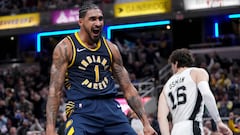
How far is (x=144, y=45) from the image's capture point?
24.9 m

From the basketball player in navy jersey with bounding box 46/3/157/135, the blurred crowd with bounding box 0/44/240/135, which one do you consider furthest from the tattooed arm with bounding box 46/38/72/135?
the blurred crowd with bounding box 0/44/240/135

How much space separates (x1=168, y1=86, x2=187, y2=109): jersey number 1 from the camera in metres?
6.14

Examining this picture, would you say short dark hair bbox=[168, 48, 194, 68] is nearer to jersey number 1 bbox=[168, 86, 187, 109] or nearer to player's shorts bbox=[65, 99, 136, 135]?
jersey number 1 bbox=[168, 86, 187, 109]

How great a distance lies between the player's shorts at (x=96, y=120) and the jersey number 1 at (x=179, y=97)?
87 cm

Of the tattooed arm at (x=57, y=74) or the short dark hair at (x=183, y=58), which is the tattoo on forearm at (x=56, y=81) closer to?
the tattooed arm at (x=57, y=74)

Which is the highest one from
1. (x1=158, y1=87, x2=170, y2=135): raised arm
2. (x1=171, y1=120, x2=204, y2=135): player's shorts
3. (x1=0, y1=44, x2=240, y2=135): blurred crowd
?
(x1=158, y1=87, x2=170, y2=135): raised arm

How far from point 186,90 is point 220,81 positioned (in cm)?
1192

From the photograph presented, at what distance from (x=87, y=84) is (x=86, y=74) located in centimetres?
10

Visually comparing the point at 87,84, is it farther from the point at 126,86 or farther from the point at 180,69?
the point at 180,69

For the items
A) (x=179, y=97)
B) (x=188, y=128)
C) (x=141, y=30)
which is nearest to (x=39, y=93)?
(x=141, y=30)

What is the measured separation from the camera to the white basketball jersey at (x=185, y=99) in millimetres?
6109

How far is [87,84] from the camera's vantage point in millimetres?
5547

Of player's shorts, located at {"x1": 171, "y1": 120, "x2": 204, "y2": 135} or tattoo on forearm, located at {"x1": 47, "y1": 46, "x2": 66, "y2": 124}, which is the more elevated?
tattoo on forearm, located at {"x1": 47, "y1": 46, "x2": 66, "y2": 124}

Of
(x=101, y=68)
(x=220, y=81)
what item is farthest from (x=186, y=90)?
(x=220, y=81)
